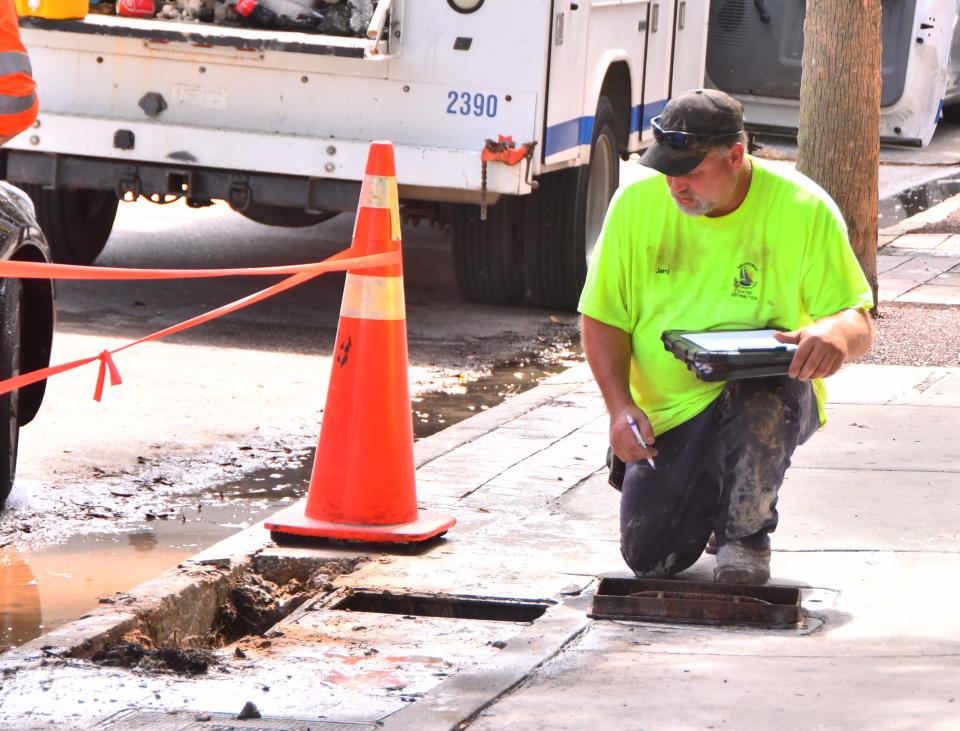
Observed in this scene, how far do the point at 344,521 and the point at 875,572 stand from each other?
4.86ft

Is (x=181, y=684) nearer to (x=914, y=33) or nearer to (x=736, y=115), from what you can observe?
(x=736, y=115)

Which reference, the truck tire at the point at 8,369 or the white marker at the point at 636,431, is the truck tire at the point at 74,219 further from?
the white marker at the point at 636,431

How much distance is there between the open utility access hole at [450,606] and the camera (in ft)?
15.0

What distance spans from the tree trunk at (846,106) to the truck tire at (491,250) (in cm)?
155

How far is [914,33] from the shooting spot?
14953 millimetres

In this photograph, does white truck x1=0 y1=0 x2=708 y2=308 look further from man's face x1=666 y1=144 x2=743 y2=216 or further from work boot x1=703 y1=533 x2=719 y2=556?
man's face x1=666 y1=144 x2=743 y2=216

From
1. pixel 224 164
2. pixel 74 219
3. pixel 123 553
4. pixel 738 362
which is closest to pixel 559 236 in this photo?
pixel 224 164

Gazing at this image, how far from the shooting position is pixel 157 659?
13.5 feet

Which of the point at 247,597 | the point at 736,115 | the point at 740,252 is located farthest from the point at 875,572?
the point at 247,597

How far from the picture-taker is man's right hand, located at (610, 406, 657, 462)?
4.48 meters

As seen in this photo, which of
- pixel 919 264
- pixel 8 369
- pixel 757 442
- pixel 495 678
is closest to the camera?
pixel 495 678

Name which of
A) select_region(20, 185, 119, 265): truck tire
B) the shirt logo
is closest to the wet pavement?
the shirt logo

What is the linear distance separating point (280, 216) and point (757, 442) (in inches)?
224

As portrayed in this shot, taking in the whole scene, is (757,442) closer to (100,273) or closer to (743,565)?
(743,565)
